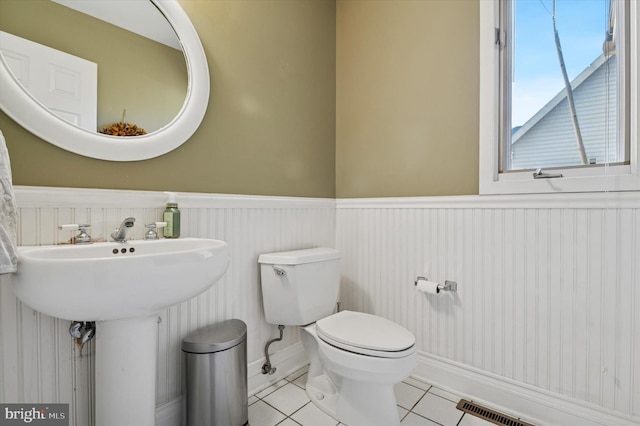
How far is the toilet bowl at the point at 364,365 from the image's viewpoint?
3.92 ft

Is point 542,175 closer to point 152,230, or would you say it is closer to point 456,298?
point 456,298

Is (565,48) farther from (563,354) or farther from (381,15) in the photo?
(563,354)

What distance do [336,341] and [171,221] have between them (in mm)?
827

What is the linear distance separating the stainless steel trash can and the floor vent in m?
1.05

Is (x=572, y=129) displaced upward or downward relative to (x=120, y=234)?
upward

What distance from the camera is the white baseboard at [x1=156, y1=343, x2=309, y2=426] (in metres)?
1.29

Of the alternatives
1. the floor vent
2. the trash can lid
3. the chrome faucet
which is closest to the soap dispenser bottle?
the chrome faucet

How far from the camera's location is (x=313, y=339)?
1.63 m

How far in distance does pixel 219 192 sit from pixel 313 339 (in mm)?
889

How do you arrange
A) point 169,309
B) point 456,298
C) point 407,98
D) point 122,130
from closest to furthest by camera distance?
point 122,130 < point 169,309 < point 456,298 < point 407,98

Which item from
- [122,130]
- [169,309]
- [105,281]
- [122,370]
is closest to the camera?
[105,281]

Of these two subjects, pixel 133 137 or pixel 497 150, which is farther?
pixel 497 150

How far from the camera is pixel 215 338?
127 cm

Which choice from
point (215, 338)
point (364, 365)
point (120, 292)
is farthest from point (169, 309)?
point (364, 365)
